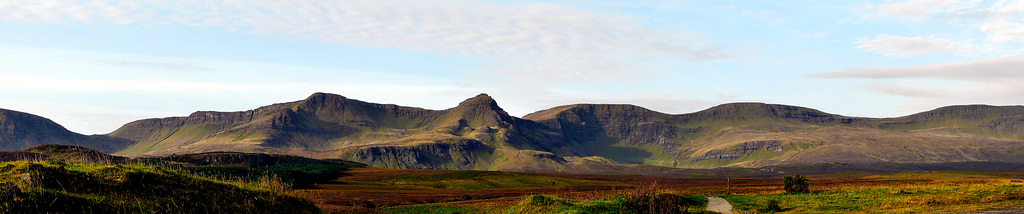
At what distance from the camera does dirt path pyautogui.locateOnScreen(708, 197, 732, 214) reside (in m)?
54.6

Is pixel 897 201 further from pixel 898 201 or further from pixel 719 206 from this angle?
pixel 719 206

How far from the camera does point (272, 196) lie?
3347cm

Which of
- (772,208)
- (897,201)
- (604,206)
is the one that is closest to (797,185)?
(897,201)

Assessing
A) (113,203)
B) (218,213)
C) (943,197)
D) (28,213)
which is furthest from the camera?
(943,197)

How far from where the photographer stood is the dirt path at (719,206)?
179ft

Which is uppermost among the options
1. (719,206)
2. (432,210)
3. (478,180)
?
(719,206)

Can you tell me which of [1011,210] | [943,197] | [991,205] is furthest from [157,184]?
[943,197]

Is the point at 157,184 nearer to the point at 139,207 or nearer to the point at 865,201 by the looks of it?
the point at 139,207

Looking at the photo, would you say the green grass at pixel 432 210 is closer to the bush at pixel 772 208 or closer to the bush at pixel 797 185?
the bush at pixel 772 208

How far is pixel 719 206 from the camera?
191ft

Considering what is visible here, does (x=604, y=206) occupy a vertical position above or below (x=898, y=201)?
above

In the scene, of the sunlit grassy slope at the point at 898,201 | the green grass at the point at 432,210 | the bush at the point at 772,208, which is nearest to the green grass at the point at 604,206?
the bush at the point at 772,208

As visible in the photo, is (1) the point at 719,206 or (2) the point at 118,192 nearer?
(2) the point at 118,192

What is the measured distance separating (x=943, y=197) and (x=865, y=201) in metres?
5.76
